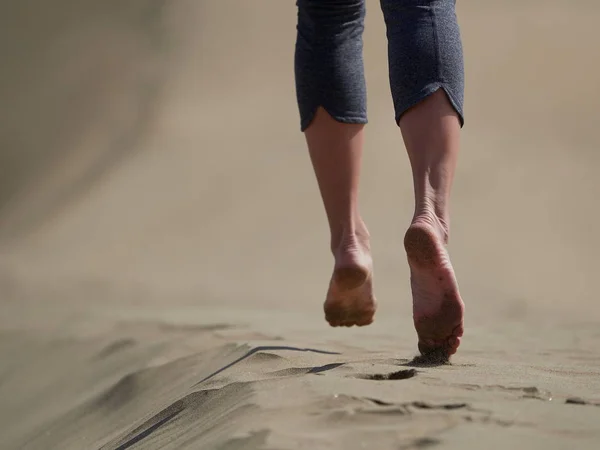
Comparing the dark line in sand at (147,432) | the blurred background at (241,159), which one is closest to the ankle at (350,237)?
the dark line in sand at (147,432)

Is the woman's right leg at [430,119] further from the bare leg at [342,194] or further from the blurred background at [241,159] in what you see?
the blurred background at [241,159]

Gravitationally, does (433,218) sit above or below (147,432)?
above

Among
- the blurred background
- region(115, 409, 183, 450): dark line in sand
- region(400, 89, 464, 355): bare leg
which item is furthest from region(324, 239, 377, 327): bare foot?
the blurred background

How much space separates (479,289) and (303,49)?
1.86 meters

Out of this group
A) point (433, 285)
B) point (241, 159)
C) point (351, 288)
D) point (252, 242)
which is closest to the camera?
point (433, 285)

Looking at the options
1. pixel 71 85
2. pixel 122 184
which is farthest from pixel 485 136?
pixel 71 85

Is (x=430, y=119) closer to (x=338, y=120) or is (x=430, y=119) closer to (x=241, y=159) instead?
(x=338, y=120)

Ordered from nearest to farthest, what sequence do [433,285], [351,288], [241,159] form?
[433,285], [351,288], [241,159]

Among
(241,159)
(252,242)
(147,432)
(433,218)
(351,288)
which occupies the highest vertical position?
(241,159)

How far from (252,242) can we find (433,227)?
8.82 ft

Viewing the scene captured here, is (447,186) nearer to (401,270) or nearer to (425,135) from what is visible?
(425,135)

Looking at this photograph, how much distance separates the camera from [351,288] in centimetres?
157

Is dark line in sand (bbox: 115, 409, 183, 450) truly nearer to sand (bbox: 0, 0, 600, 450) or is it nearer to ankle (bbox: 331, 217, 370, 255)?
sand (bbox: 0, 0, 600, 450)

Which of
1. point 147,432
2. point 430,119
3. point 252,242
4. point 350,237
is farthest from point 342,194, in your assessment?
point 252,242
